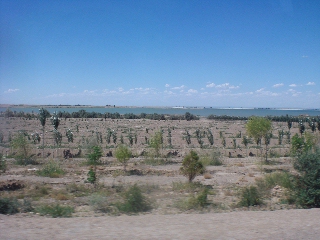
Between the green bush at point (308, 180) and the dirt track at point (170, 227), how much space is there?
166 inches

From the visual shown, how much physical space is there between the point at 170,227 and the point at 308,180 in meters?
12.2

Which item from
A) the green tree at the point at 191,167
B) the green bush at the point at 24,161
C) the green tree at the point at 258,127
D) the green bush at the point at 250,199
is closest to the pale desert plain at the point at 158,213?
the green bush at the point at 250,199

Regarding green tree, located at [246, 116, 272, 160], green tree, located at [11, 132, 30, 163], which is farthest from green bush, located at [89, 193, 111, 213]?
green tree, located at [246, 116, 272, 160]

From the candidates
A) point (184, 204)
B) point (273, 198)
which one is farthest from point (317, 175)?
point (184, 204)

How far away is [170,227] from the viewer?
1282 centimetres

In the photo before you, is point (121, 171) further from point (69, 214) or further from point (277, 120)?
point (277, 120)

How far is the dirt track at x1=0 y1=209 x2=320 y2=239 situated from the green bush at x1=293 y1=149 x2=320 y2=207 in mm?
4209

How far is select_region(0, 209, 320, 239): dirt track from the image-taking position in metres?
11.4

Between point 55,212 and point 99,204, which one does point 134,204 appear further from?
point 55,212

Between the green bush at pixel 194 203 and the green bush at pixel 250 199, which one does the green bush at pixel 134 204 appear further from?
the green bush at pixel 250 199

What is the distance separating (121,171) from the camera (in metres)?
39.3

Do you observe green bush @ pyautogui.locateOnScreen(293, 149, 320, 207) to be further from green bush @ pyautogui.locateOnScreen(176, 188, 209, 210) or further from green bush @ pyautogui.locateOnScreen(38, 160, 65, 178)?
green bush @ pyautogui.locateOnScreen(38, 160, 65, 178)

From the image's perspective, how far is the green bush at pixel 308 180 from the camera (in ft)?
65.2

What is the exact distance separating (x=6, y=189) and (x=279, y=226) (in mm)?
22573
